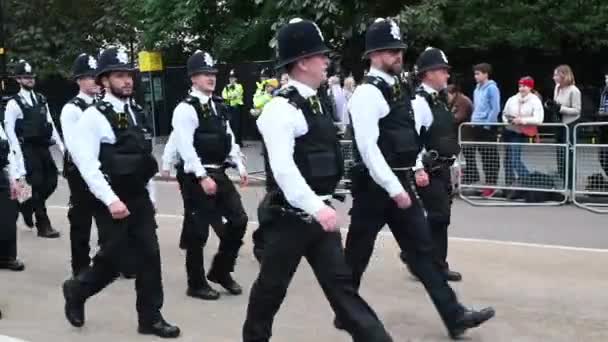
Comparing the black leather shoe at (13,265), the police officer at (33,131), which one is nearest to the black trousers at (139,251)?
the black leather shoe at (13,265)

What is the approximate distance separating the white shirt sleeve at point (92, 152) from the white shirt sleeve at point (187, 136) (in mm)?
1064

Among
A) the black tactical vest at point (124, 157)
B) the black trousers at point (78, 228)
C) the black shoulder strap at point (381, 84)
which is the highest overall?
the black shoulder strap at point (381, 84)

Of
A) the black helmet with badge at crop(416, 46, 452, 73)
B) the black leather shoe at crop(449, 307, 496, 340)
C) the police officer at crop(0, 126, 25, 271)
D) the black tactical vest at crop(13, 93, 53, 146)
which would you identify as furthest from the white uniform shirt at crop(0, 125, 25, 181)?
the black leather shoe at crop(449, 307, 496, 340)

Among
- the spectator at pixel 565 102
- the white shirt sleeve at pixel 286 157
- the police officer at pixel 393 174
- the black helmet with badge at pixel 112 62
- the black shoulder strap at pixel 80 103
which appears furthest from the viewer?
the spectator at pixel 565 102

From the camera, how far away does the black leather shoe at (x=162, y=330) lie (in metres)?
6.03

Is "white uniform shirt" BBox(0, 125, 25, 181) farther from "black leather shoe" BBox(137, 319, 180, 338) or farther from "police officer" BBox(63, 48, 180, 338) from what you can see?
"black leather shoe" BBox(137, 319, 180, 338)

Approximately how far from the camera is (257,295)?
15.7ft

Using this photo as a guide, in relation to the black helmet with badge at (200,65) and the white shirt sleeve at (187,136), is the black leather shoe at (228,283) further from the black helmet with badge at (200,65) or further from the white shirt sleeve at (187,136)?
the black helmet with badge at (200,65)

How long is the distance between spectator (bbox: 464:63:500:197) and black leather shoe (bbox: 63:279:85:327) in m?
6.97

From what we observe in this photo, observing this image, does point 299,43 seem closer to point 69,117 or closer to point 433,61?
point 433,61

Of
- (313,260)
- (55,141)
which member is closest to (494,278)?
(313,260)

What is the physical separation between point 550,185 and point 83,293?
722 cm

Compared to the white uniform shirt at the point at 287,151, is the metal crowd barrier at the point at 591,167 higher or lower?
lower

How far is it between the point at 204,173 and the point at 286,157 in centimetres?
251
